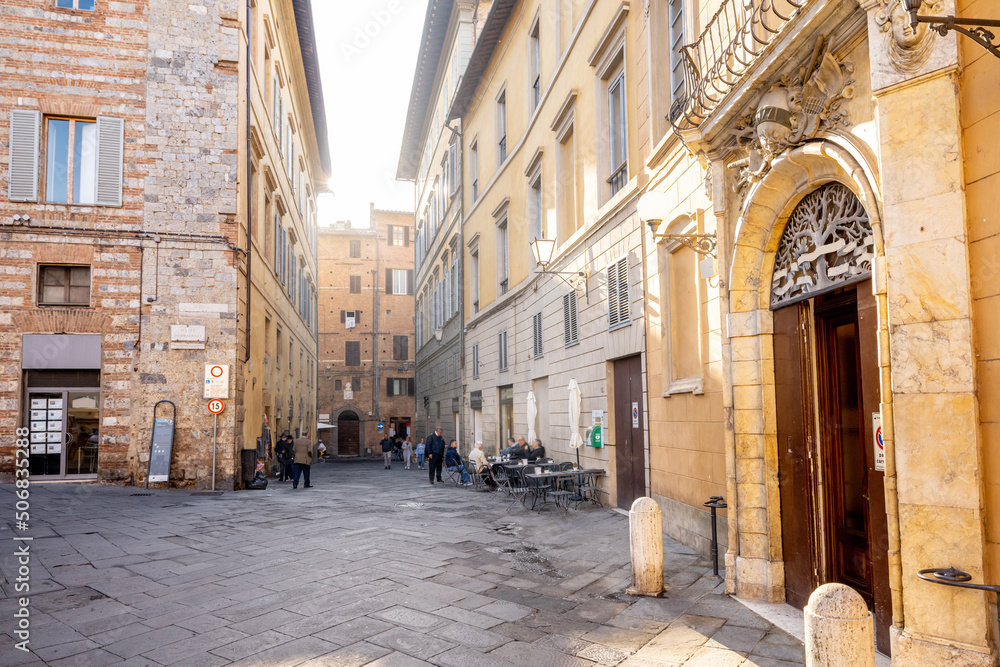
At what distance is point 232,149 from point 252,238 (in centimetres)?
215

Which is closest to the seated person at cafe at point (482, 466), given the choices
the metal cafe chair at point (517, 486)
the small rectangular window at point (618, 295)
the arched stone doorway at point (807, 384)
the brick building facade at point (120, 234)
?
the metal cafe chair at point (517, 486)

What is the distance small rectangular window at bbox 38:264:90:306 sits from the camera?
1392 cm

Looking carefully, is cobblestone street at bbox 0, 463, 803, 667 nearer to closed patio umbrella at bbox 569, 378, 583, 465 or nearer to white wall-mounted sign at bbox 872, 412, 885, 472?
white wall-mounted sign at bbox 872, 412, 885, 472

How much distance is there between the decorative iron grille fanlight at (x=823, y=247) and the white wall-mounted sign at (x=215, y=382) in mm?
11567

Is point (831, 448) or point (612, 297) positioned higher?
point (612, 297)

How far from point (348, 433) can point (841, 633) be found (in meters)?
40.2

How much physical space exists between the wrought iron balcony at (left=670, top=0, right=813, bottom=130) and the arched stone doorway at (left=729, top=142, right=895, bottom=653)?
1106mm

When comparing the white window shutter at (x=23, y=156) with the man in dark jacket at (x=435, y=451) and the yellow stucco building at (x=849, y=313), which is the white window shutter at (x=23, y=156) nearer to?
the man in dark jacket at (x=435, y=451)

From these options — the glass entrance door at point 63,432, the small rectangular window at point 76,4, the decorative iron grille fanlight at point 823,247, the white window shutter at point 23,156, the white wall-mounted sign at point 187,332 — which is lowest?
the glass entrance door at point 63,432

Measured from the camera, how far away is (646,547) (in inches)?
229

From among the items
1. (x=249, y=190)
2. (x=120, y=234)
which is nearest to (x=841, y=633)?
(x=120, y=234)

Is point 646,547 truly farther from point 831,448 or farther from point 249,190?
point 249,190

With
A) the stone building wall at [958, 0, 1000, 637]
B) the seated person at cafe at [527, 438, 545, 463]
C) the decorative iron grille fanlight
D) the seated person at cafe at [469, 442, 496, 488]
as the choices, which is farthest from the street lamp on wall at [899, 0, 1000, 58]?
the seated person at cafe at [469, 442, 496, 488]

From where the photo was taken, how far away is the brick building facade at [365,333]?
4169 centimetres
